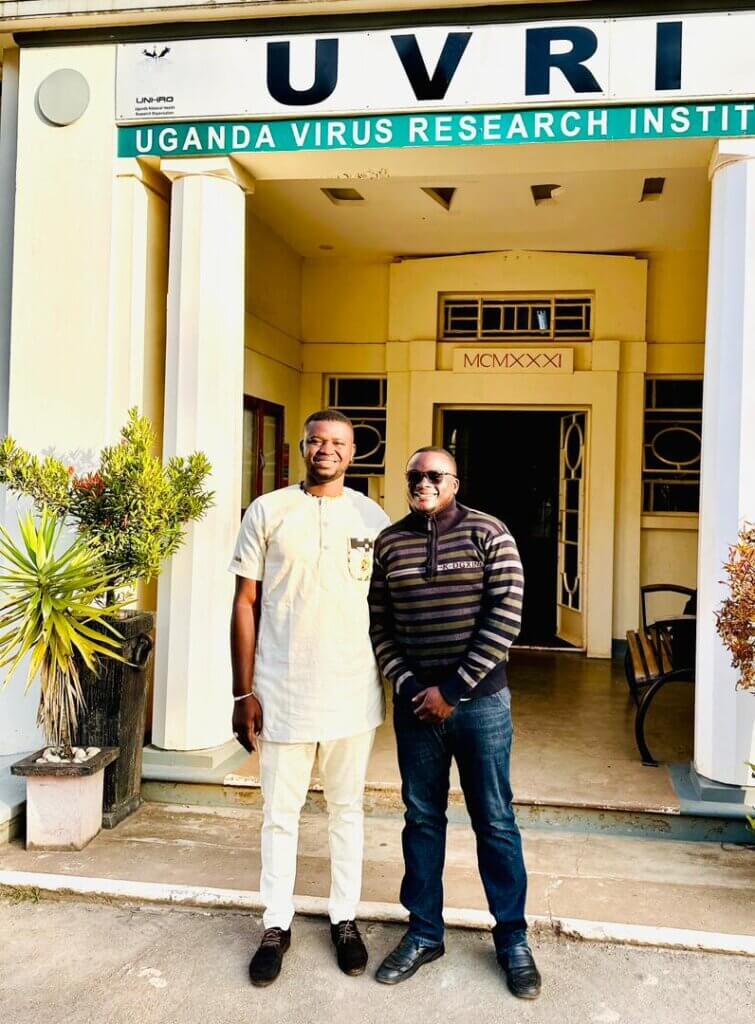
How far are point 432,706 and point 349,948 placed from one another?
95cm

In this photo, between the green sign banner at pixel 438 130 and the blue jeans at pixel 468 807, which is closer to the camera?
the blue jeans at pixel 468 807

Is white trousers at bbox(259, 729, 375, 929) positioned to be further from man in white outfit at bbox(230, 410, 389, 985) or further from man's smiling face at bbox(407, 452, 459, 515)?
man's smiling face at bbox(407, 452, 459, 515)

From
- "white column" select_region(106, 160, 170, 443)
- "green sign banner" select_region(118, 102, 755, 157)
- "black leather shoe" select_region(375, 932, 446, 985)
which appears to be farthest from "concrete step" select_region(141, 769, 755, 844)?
"green sign banner" select_region(118, 102, 755, 157)

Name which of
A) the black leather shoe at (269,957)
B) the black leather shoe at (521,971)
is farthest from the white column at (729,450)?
the black leather shoe at (269,957)

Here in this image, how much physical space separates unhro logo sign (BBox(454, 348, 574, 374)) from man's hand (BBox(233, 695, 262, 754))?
18.8 ft

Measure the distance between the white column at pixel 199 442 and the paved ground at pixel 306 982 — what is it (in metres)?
1.54

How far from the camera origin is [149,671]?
4.95 metres

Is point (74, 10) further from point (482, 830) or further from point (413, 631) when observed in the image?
point (482, 830)

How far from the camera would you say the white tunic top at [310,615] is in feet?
10.0

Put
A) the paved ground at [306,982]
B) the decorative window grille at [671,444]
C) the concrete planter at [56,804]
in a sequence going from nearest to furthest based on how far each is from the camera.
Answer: the paved ground at [306,982]
the concrete planter at [56,804]
the decorative window grille at [671,444]

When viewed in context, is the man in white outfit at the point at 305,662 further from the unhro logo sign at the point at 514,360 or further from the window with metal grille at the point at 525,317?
the window with metal grille at the point at 525,317

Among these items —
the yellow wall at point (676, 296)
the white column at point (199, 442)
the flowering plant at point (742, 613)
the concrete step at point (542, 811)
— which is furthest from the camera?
the yellow wall at point (676, 296)

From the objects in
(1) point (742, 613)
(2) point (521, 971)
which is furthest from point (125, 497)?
(1) point (742, 613)

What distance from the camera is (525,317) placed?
830cm
